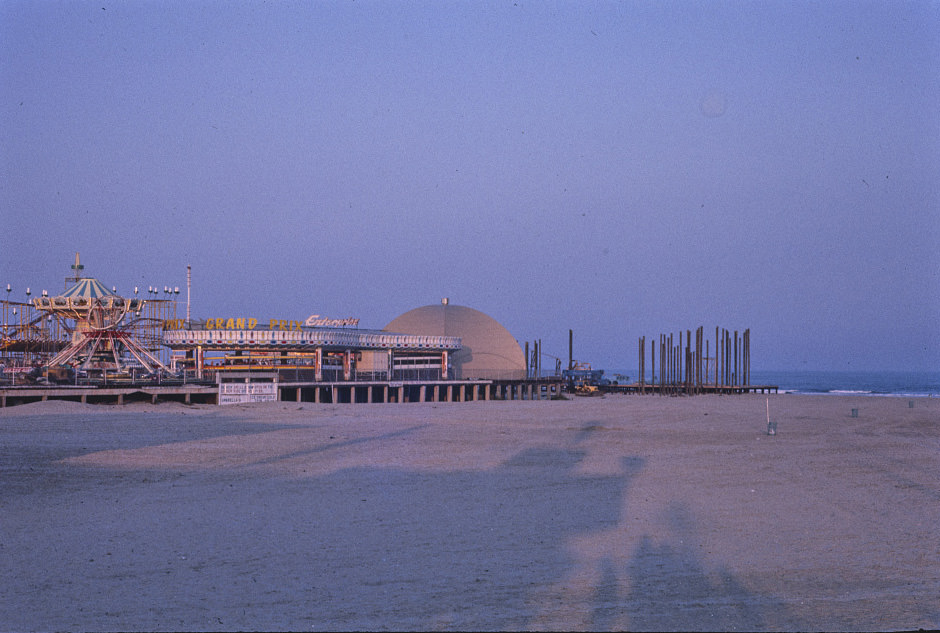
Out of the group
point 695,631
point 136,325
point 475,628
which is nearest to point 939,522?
point 695,631

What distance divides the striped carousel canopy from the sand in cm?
3117

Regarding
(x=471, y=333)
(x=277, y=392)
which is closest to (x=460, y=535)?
(x=277, y=392)

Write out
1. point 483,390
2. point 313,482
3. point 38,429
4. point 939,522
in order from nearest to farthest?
1. point 939,522
2. point 313,482
3. point 38,429
4. point 483,390

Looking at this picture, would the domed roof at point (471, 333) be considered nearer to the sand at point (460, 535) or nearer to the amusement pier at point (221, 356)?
the amusement pier at point (221, 356)

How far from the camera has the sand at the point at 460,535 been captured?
7.56m

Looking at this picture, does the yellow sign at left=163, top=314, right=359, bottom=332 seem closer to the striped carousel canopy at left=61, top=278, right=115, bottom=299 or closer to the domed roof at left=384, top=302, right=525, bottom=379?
the striped carousel canopy at left=61, top=278, right=115, bottom=299

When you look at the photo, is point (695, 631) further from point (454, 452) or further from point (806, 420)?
point (806, 420)

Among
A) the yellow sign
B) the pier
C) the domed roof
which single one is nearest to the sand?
the pier

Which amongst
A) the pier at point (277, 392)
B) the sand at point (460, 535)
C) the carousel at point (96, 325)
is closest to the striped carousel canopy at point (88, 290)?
the carousel at point (96, 325)

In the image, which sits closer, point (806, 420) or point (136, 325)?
point (806, 420)

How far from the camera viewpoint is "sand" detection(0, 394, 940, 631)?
7.56 m

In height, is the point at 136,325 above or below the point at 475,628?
above

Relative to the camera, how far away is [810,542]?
1049cm

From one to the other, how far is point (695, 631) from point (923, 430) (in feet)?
86.7
